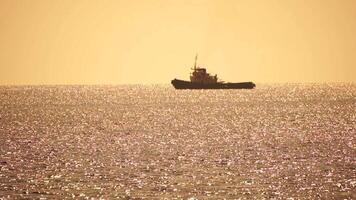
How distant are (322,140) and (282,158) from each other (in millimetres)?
27204

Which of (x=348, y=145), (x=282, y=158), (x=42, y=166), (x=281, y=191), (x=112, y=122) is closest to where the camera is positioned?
(x=281, y=191)

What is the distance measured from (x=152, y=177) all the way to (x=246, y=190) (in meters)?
11.5

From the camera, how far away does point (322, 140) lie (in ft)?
376

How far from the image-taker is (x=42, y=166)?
82.9 m

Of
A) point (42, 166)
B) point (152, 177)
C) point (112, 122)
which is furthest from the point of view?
point (112, 122)

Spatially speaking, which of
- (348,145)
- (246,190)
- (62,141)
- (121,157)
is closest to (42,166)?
(121,157)

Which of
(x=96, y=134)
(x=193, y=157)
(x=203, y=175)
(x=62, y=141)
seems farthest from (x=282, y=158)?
(x=96, y=134)

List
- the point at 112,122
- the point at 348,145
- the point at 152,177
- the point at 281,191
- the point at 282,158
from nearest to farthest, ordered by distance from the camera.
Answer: the point at 281,191 < the point at 152,177 < the point at 282,158 < the point at 348,145 < the point at 112,122

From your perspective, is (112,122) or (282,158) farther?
(112,122)

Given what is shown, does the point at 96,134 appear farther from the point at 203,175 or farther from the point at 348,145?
the point at 203,175

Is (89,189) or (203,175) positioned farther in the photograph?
(203,175)

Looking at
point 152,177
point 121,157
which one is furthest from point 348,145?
point 152,177

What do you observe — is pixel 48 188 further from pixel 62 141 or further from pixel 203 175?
pixel 62 141

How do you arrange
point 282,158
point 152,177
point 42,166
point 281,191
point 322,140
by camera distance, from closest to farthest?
point 281,191, point 152,177, point 42,166, point 282,158, point 322,140
